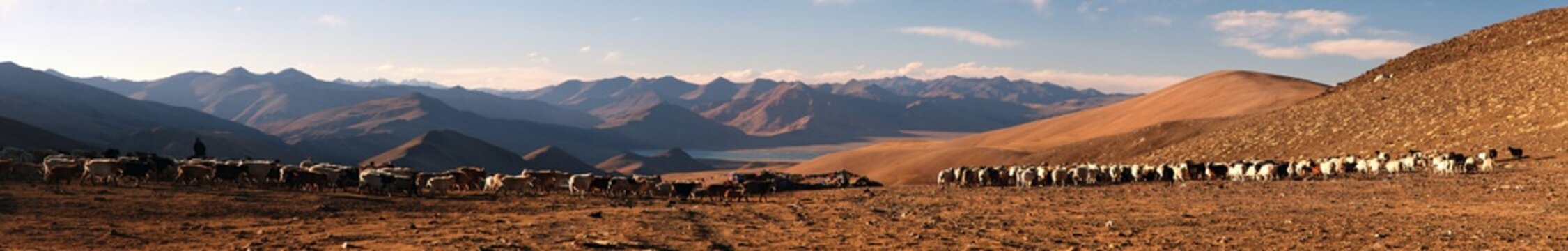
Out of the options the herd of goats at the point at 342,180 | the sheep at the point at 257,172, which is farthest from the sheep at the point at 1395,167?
the sheep at the point at 257,172

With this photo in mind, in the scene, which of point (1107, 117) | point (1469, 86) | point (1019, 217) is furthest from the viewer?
point (1107, 117)

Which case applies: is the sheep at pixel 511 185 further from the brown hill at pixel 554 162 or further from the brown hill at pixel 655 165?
the brown hill at pixel 655 165

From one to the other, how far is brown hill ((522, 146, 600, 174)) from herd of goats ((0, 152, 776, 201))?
103804 mm

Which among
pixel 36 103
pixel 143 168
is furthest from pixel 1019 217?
pixel 36 103

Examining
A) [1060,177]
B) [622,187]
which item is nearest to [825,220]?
[622,187]

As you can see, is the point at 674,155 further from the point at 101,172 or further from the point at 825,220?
the point at 825,220

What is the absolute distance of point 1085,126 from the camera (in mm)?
106375

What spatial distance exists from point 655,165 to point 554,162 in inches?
932

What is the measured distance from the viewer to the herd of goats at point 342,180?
85.1 ft

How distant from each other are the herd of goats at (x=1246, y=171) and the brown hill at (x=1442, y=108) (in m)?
3.16

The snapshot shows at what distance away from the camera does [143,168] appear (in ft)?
87.7

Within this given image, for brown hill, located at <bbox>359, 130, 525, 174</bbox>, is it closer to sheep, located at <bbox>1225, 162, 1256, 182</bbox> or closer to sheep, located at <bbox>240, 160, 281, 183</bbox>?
sheep, located at <bbox>240, 160, 281, 183</bbox>

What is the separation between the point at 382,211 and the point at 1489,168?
29.2 m

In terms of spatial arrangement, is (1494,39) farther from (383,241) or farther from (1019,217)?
(383,241)
